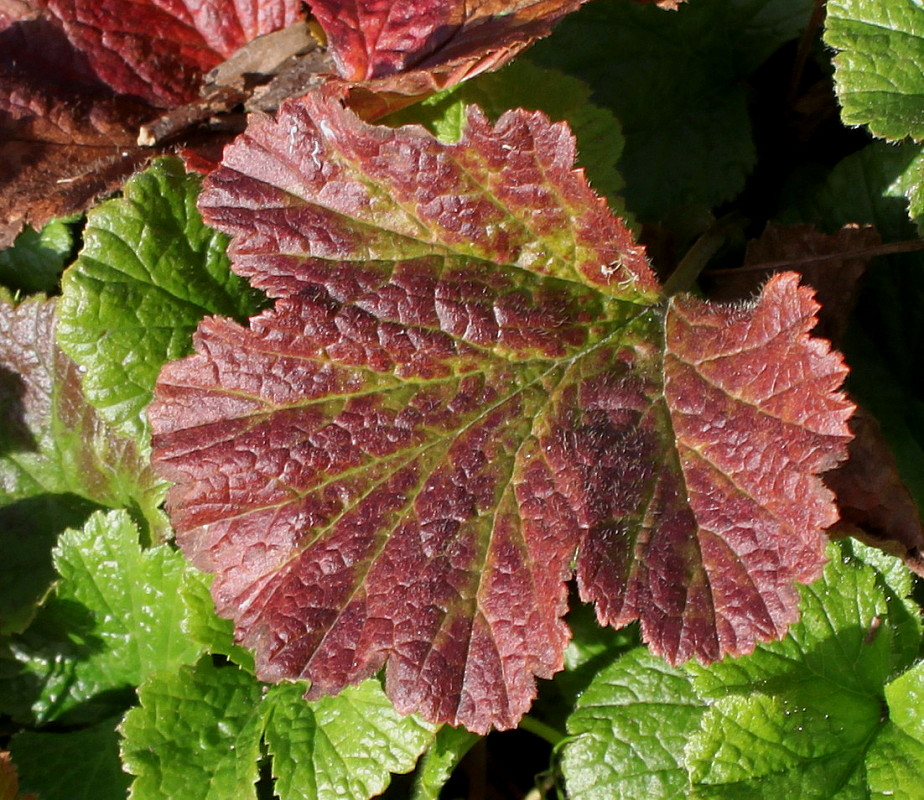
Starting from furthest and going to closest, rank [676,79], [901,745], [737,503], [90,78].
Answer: [676,79]
[90,78]
[901,745]
[737,503]

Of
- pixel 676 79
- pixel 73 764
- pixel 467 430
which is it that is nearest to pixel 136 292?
pixel 467 430

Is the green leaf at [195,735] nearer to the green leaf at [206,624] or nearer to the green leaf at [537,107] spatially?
the green leaf at [206,624]

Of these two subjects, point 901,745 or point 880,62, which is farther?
point 880,62

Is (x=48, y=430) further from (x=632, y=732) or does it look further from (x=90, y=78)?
(x=632, y=732)

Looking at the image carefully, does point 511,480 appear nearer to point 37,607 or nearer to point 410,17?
point 410,17

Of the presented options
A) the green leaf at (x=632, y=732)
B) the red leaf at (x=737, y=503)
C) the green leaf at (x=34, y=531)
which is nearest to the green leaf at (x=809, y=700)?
the green leaf at (x=632, y=732)

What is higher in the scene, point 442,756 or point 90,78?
point 90,78

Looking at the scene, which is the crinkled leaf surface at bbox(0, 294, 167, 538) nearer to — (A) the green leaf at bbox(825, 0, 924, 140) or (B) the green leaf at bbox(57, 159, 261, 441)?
(B) the green leaf at bbox(57, 159, 261, 441)
